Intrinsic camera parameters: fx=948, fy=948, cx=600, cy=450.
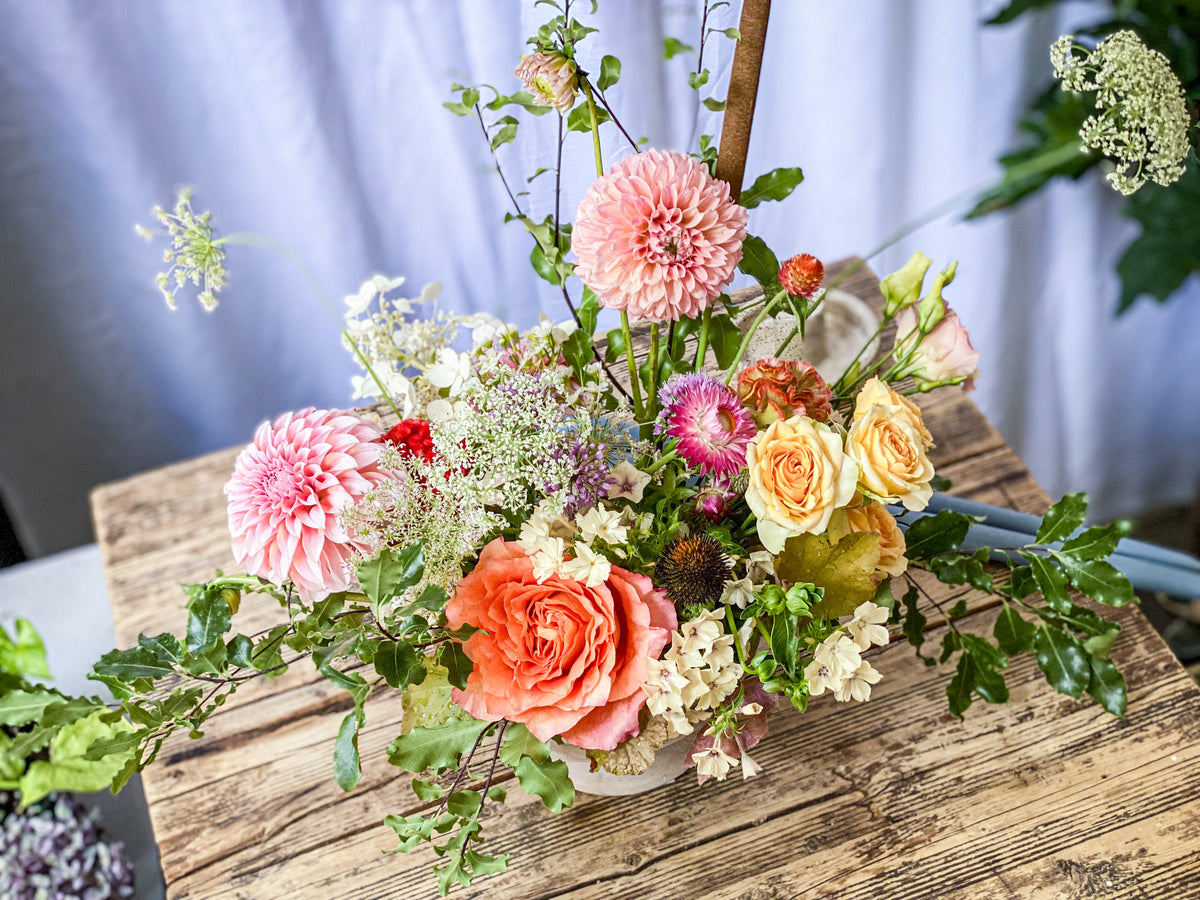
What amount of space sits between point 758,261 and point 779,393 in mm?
115

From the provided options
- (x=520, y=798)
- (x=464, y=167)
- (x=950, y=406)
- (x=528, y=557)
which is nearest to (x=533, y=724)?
(x=528, y=557)

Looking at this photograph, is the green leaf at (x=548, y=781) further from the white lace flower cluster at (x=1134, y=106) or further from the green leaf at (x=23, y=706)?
the white lace flower cluster at (x=1134, y=106)

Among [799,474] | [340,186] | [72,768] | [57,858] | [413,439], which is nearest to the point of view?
[799,474]

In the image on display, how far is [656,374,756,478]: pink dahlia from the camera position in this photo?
547 mm

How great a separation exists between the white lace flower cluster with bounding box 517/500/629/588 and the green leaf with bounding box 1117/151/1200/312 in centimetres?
124

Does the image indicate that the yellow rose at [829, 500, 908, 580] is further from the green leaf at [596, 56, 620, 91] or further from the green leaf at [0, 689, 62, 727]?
the green leaf at [0, 689, 62, 727]

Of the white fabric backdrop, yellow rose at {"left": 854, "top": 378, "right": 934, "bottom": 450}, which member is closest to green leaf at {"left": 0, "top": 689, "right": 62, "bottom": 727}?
yellow rose at {"left": 854, "top": 378, "right": 934, "bottom": 450}

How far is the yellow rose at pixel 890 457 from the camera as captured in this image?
1.73 ft

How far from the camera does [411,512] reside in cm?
56

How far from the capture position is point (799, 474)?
20.3 inches

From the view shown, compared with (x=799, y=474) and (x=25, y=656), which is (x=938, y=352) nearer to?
(x=799, y=474)

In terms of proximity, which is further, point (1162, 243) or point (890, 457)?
point (1162, 243)

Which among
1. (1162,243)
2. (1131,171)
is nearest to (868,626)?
(1131,171)

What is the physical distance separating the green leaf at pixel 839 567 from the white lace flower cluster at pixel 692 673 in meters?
0.07
